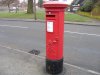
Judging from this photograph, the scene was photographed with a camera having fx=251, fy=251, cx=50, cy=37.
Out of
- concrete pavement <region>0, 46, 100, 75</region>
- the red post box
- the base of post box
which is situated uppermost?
the red post box

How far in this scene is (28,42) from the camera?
10633 millimetres

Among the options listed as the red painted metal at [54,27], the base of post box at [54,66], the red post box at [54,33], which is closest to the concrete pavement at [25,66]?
the base of post box at [54,66]

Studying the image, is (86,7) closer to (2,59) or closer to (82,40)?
(82,40)

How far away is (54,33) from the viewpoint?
5723 mm

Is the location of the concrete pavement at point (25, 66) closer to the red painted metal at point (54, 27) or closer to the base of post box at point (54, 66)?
the base of post box at point (54, 66)

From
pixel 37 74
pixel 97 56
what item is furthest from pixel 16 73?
pixel 97 56

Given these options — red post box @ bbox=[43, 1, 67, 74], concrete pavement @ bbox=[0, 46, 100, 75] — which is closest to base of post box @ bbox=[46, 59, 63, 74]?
red post box @ bbox=[43, 1, 67, 74]

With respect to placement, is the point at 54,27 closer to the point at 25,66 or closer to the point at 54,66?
the point at 54,66

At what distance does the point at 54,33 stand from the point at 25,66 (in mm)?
1296

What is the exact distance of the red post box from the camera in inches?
221

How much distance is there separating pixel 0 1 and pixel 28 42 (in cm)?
4722

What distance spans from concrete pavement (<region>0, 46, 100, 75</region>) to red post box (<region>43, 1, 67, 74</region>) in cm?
25

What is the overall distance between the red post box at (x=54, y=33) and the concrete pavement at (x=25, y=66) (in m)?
0.25

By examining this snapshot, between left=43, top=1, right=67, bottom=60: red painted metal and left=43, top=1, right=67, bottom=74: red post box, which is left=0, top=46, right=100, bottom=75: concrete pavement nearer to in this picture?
left=43, top=1, right=67, bottom=74: red post box
